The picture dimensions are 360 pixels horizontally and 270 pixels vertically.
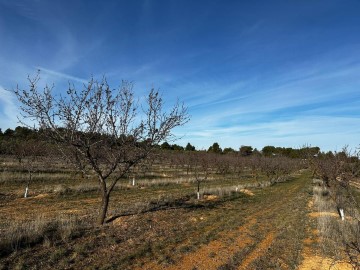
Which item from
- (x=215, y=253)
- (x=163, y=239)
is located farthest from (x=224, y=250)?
(x=163, y=239)

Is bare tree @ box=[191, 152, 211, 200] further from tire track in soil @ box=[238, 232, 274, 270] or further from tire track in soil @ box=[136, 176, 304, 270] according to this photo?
tire track in soil @ box=[238, 232, 274, 270]

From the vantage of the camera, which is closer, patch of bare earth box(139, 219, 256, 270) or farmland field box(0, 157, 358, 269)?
farmland field box(0, 157, 358, 269)

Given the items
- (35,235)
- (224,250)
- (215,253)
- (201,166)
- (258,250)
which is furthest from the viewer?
(201,166)

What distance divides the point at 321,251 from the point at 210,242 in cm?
342

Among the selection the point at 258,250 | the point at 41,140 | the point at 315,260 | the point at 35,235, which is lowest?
the point at 315,260

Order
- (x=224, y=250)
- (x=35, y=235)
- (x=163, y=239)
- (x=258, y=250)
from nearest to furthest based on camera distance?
(x=35, y=235), (x=224, y=250), (x=258, y=250), (x=163, y=239)

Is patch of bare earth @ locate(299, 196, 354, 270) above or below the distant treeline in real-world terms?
below

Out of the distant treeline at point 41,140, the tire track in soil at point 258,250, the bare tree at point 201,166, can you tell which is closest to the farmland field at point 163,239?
the tire track in soil at point 258,250

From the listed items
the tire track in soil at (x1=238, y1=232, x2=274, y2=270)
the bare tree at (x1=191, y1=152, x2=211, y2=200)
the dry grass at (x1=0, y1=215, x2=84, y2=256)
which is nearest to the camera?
the dry grass at (x1=0, y1=215, x2=84, y2=256)

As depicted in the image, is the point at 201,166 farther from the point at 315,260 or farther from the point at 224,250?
the point at 315,260

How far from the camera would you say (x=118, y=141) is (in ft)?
35.7

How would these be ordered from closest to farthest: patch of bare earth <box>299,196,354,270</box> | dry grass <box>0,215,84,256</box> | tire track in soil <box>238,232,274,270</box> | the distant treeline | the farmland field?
the farmland field < dry grass <box>0,215,84,256</box> < tire track in soil <box>238,232,274,270</box> < patch of bare earth <box>299,196,354,270</box> < the distant treeline

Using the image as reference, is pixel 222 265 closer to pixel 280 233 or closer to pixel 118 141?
pixel 280 233

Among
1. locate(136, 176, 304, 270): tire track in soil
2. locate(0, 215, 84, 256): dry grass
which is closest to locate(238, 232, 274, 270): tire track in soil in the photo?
locate(136, 176, 304, 270): tire track in soil
